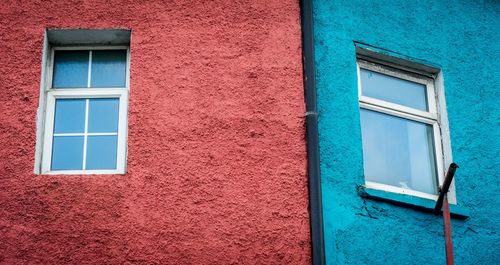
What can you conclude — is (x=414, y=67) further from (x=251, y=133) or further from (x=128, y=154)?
(x=128, y=154)

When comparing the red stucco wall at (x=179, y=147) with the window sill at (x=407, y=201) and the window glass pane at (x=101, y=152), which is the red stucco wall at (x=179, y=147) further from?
the window sill at (x=407, y=201)

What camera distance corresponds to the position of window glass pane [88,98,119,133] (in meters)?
6.41

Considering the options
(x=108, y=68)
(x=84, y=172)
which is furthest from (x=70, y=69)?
(x=84, y=172)

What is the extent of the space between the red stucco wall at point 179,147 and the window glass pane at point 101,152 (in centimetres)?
28

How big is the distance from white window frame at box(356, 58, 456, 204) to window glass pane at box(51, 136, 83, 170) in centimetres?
257

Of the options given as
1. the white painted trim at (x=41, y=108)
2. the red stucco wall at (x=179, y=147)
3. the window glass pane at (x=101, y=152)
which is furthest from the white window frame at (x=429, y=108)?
the white painted trim at (x=41, y=108)

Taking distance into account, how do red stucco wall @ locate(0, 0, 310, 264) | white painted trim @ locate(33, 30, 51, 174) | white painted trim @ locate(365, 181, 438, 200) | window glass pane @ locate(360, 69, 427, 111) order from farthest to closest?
window glass pane @ locate(360, 69, 427, 111) < white painted trim @ locate(365, 181, 438, 200) < white painted trim @ locate(33, 30, 51, 174) < red stucco wall @ locate(0, 0, 310, 264)

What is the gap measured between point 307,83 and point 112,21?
1788mm

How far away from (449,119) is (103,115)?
3.22 m

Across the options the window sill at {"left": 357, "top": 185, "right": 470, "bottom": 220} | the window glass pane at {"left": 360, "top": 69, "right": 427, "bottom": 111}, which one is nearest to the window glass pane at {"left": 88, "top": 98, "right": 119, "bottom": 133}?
the window sill at {"left": 357, "top": 185, "right": 470, "bottom": 220}

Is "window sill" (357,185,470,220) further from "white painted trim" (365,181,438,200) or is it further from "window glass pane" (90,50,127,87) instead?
"window glass pane" (90,50,127,87)

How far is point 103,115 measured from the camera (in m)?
6.46

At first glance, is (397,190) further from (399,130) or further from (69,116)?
(69,116)

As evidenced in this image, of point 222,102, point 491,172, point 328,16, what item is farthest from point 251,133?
point 491,172
